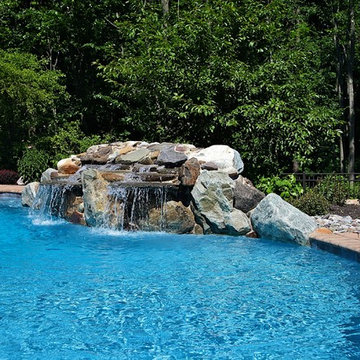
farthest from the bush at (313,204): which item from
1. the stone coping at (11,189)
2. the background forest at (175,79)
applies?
the stone coping at (11,189)

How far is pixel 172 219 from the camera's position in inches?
361

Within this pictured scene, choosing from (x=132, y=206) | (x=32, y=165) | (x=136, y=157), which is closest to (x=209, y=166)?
→ (x=132, y=206)

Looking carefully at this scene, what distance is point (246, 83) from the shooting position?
12031mm

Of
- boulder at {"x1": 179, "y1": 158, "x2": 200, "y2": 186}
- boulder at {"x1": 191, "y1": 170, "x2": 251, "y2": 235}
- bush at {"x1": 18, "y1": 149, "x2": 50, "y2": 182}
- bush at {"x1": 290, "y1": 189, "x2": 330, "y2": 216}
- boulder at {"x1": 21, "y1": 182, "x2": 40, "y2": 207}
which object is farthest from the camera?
bush at {"x1": 18, "y1": 149, "x2": 50, "y2": 182}

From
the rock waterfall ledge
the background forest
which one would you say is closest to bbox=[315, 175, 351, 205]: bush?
the background forest

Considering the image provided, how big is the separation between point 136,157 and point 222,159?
2016 mm

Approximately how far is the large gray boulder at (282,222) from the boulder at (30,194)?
20.8ft

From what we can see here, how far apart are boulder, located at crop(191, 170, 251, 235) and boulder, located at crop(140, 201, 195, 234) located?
0.34 meters

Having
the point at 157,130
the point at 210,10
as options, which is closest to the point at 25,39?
the point at 157,130

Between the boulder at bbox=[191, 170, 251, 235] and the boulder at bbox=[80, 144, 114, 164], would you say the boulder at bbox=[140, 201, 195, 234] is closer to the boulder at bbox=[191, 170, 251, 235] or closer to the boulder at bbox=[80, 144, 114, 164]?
the boulder at bbox=[191, 170, 251, 235]

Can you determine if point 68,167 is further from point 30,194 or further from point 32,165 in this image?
point 32,165

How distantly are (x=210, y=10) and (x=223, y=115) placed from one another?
8.49 ft

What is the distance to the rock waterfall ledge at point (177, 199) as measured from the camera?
836 cm

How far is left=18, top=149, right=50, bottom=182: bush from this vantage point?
1552cm
